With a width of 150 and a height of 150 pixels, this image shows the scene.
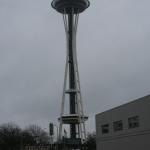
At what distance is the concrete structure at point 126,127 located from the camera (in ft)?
163

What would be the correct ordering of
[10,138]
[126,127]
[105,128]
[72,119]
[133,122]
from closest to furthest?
[133,122], [126,127], [105,128], [72,119], [10,138]

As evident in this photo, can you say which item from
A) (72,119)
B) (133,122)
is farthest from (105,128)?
(72,119)

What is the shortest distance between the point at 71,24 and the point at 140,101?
9021cm

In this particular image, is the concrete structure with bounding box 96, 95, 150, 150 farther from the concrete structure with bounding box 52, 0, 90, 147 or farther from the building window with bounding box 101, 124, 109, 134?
the concrete structure with bounding box 52, 0, 90, 147

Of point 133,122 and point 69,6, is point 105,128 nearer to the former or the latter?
point 133,122

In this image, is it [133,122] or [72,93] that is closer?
[133,122]

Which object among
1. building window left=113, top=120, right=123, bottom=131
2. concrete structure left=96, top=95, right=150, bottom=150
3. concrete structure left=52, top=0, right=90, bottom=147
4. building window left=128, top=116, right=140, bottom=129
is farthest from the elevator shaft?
building window left=128, top=116, right=140, bottom=129

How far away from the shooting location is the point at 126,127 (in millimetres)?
55156

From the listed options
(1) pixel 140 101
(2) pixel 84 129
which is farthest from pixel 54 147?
(1) pixel 140 101

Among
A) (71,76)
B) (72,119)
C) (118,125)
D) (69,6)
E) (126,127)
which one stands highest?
(69,6)

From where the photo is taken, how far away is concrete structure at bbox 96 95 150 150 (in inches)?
1952

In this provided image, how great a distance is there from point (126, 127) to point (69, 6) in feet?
304

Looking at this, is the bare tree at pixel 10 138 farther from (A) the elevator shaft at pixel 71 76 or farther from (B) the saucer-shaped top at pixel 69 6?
(B) the saucer-shaped top at pixel 69 6

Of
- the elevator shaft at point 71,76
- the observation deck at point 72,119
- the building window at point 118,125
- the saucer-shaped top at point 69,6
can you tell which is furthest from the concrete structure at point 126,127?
the saucer-shaped top at point 69,6
